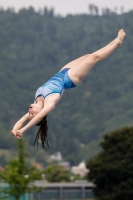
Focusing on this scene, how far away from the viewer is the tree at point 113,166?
83312 millimetres

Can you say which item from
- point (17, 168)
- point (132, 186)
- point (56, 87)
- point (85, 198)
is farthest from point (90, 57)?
point (85, 198)

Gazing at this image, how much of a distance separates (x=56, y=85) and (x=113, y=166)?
6646 centimetres

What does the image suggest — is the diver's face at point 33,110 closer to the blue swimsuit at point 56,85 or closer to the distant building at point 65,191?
the blue swimsuit at point 56,85

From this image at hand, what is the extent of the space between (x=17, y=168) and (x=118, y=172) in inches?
A: 860

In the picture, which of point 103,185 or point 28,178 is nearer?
point 28,178

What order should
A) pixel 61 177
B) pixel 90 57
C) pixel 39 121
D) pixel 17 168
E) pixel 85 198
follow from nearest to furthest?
pixel 39 121
pixel 90 57
pixel 17 168
pixel 85 198
pixel 61 177

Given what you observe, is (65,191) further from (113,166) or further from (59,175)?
(113,166)

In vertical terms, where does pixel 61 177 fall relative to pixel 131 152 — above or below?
above

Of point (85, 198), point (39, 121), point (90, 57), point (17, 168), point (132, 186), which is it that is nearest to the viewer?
point (39, 121)

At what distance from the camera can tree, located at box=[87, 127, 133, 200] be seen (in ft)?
273

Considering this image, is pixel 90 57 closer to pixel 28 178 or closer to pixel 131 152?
pixel 28 178

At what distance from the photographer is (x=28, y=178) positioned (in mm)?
63938

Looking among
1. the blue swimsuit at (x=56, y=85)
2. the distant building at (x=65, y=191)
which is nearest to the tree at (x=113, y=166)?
the distant building at (x=65, y=191)

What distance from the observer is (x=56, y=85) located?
713 inches
